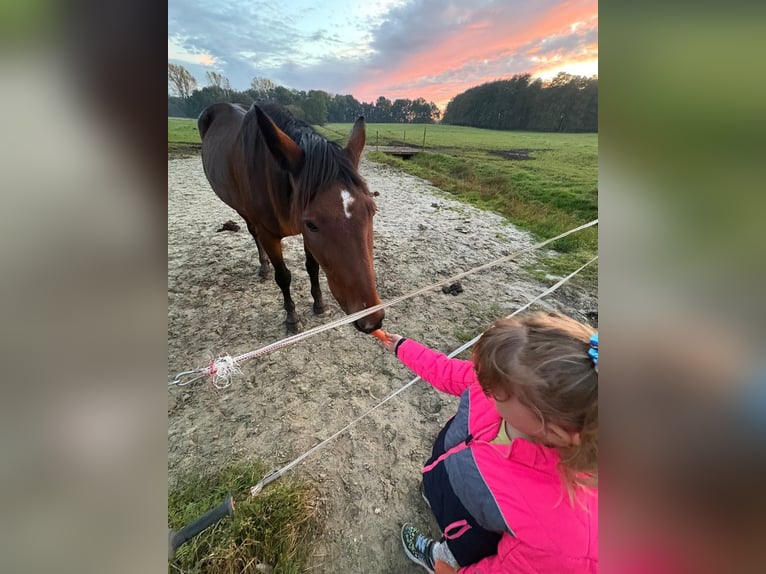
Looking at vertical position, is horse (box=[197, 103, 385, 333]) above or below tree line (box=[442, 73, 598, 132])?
below

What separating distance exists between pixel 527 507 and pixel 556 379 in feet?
1.33

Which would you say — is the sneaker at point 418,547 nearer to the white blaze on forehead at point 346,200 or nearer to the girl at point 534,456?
the girl at point 534,456

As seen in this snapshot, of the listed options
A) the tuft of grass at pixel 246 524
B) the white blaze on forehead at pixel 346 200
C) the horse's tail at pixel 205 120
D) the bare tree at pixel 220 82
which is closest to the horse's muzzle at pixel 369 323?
the white blaze on forehead at pixel 346 200

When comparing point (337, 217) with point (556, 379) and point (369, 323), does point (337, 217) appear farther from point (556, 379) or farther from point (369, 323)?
point (556, 379)

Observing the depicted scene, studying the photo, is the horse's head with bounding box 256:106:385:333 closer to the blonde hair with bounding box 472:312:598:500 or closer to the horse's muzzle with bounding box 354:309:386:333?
the horse's muzzle with bounding box 354:309:386:333

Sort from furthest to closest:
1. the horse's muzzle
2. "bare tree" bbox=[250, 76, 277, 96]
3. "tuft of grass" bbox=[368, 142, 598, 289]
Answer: "tuft of grass" bbox=[368, 142, 598, 289], "bare tree" bbox=[250, 76, 277, 96], the horse's muzzle

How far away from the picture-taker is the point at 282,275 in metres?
3.04

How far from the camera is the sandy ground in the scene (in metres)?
1.82

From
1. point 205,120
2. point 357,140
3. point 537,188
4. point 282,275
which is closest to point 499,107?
point 537,188

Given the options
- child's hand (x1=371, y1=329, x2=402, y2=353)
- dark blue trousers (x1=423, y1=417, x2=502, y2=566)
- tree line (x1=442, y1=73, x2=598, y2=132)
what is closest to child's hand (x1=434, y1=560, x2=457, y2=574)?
dark blue trousers (x1=423, y1=417, x2=502, y2=566)
